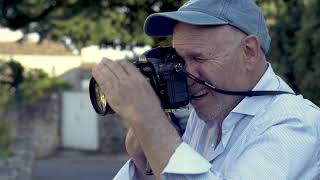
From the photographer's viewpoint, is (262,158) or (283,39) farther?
(283,39)

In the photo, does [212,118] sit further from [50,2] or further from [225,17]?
[50,2]

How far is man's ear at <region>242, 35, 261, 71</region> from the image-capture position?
7.02 feet

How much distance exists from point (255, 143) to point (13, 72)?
47.0 feet

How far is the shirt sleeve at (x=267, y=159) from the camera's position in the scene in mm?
1893

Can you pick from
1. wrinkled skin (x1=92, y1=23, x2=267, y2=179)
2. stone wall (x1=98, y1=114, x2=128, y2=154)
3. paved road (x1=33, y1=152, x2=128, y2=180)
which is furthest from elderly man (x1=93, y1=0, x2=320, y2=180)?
stone wall (x1=98, y1=114, x2=128, y2=154)

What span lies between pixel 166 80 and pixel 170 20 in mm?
207

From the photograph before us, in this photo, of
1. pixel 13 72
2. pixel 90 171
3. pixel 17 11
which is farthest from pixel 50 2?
pixel 90 171

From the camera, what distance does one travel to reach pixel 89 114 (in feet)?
68.1

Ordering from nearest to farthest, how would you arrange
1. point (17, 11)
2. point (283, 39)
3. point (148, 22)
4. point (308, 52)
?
point (148, 22) → point (308, 52) → point (283, 39) → point (17, 11)

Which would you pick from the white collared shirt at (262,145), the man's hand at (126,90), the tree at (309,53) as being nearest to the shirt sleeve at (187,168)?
the white collared shirt at (262,145)

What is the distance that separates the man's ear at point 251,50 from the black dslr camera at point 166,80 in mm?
173

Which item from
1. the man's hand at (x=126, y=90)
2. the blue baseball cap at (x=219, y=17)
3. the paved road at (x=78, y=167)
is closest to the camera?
the man's hand at (x=126, y=90)

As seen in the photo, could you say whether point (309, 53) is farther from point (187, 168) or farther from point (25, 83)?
point (25, 83)

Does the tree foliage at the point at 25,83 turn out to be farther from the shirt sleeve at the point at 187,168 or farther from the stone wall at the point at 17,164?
the shirt sleeve at the point at 187,168
